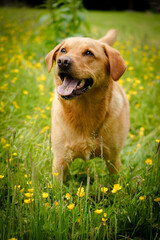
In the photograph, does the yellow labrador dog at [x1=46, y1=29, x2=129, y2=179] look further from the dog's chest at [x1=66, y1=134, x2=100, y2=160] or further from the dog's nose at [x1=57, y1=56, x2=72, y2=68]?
the dog's nose at [x1=57, y1=56, x2=72, y2=68]

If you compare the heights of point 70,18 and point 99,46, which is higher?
point 70,18

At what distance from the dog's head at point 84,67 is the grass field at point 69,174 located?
729 mm

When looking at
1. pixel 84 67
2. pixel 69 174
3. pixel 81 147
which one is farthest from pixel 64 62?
pixel 69 174

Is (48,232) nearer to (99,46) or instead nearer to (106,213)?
(106,213)

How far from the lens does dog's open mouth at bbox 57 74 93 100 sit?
2.12 metres

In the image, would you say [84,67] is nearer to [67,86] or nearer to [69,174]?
[67,86]

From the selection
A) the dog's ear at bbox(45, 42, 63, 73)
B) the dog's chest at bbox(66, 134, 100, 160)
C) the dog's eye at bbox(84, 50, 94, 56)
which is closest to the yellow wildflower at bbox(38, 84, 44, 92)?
the dog's ear at bbox(45, 42, 63, 73)

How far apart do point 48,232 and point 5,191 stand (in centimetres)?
72

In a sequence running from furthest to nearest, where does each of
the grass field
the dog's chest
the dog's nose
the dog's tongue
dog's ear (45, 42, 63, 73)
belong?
1. dog's ear (45, 42, 63, 73)
2. the dog's chest
3. the dog's tongue
4. the dog's nose
5. the grass field

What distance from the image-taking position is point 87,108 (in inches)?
91.7

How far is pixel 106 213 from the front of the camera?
173 centimetres

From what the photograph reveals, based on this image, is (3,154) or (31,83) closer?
(3,154)

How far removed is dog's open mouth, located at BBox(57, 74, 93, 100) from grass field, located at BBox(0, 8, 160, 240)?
0.60m

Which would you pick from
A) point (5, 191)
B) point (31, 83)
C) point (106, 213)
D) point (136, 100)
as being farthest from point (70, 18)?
point (106, 213)
